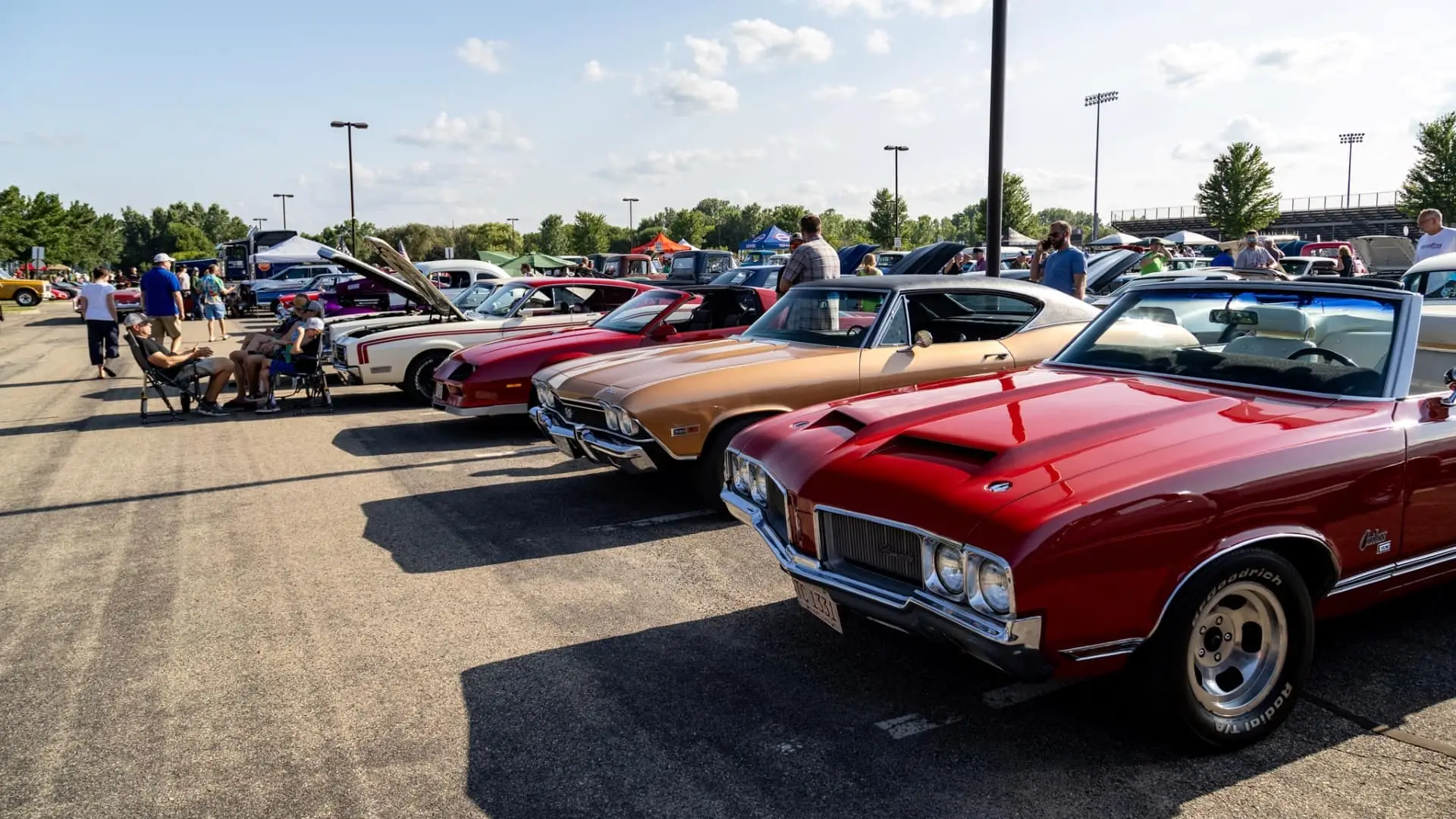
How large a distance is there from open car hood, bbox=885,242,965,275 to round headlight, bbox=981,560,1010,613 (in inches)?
386

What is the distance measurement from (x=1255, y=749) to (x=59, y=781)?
12.7 feet

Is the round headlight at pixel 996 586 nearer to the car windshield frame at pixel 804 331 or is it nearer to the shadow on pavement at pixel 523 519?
the shadow on pavement at pixel 523 519

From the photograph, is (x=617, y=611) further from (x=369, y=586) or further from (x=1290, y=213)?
(x=1290, y=213)

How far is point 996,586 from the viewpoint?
115 inches

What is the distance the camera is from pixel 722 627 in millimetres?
4457

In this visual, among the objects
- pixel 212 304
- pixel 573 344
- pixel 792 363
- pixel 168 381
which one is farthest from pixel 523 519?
pixel 212 304

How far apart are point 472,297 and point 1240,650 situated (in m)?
12.9

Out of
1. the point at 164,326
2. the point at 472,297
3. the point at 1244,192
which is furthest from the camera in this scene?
the point at 1244,192

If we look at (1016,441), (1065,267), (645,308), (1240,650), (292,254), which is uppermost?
(292,254)

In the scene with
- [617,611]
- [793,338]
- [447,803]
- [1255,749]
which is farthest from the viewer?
[793,338]

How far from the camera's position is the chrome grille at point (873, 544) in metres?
3.25

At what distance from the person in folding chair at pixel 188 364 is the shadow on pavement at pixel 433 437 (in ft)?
6.59

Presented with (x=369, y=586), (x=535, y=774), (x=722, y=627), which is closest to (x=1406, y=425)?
(x=722, y=627)

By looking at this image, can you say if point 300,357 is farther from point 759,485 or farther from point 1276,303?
point 1276,303
